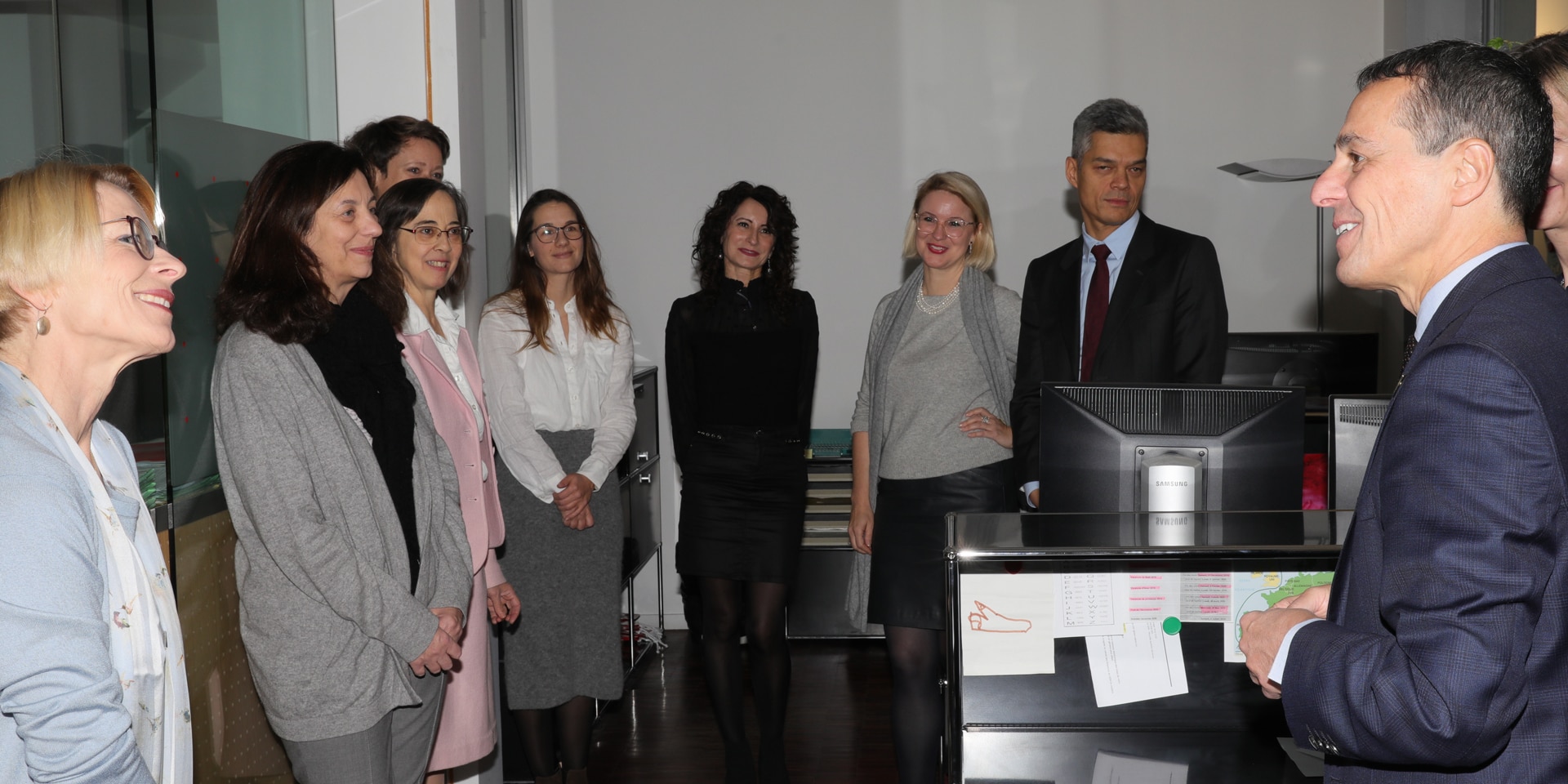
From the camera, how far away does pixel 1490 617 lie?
0.99m

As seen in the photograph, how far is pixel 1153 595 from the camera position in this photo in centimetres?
183

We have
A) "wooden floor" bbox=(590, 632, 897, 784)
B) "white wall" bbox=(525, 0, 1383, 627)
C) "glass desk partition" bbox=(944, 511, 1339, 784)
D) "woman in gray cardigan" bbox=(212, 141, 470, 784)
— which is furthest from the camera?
"white wall" bbox=(525, 0, 1383, 627)

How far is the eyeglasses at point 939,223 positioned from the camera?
9.95 ft

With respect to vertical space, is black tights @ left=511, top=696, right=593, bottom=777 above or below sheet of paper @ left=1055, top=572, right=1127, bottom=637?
below

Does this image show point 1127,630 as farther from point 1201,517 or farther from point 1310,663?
point 1310,663

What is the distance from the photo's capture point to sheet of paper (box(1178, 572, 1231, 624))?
1818mm

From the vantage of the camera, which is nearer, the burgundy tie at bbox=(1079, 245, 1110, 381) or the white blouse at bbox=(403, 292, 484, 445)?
the white blouse at bbox=(403, 292, 484, 445)

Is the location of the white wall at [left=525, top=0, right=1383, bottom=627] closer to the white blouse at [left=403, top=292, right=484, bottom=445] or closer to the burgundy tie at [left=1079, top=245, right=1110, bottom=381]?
the burgundy tie at [left=1079, top=245, right=1110, bottom=381]

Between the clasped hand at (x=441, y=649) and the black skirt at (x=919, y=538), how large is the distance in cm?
115

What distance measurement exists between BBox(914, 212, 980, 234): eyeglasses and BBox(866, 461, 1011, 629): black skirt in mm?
650

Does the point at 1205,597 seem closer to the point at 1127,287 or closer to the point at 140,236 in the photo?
the point at 1127,287

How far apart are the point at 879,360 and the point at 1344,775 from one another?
6.52 ft

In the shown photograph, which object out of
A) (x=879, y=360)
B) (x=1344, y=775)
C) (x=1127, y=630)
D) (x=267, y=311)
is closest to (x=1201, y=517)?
(x=1127, y=630)

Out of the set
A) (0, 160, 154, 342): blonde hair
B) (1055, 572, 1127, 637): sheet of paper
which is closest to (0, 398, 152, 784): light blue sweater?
(0, 160, 154, 342): blonde hair
